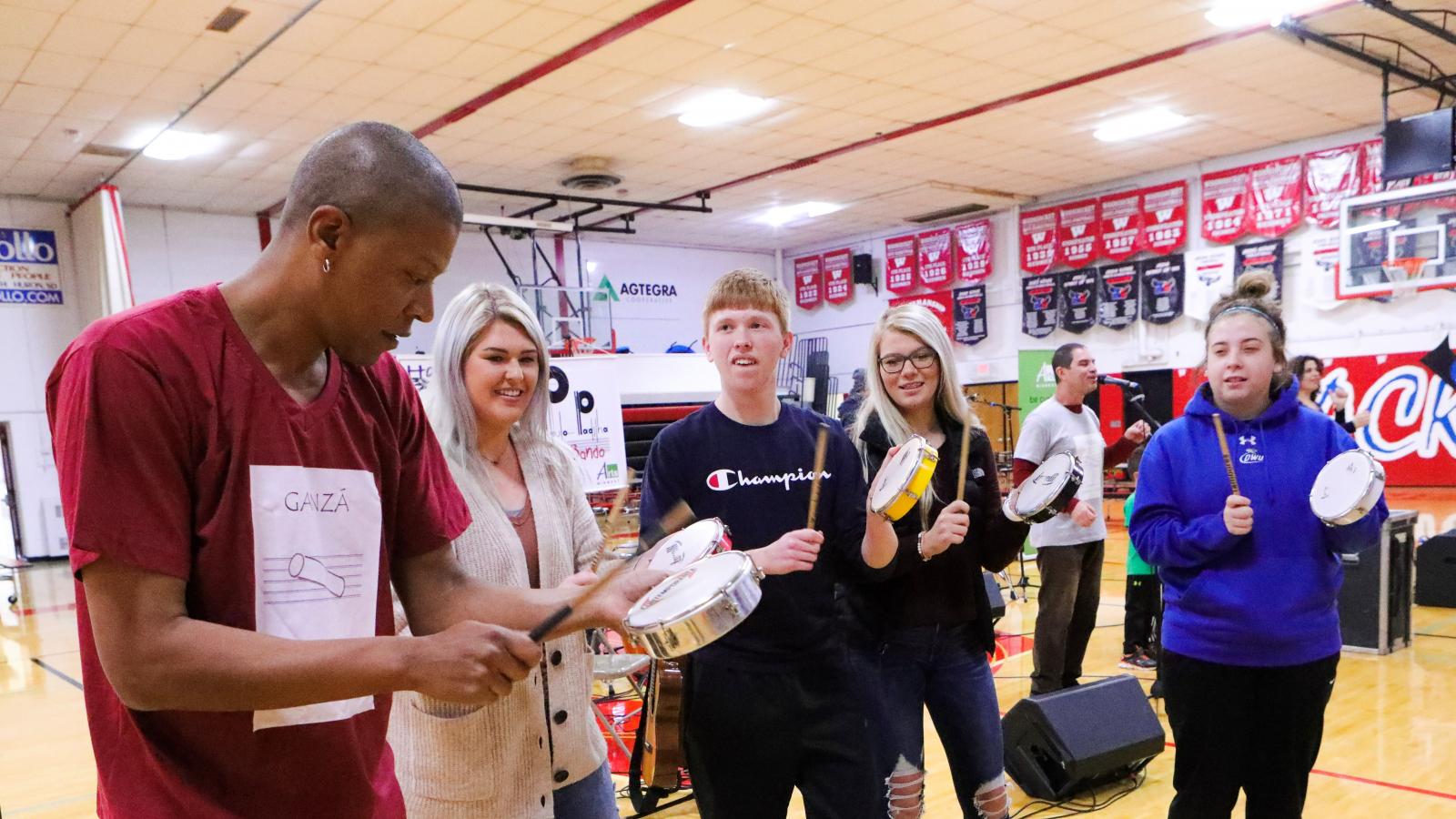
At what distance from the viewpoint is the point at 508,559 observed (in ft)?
7.02

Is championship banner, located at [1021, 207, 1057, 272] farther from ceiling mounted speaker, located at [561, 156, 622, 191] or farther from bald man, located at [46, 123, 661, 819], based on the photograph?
bald man, located at [46, 123, 661, 819]

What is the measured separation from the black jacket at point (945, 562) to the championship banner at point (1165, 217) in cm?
1249

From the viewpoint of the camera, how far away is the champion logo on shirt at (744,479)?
98.0 inches

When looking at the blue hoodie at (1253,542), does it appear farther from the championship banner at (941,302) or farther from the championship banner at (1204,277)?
the championship banner at (941,302)

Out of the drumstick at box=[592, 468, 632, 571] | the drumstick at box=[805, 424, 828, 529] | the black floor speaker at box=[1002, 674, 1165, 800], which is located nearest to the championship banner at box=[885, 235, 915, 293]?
the black floor speaker at box=[1002, 674, 1165, 800]

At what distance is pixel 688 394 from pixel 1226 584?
9.01m

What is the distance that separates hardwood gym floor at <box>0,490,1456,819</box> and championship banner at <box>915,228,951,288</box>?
9.92 meters

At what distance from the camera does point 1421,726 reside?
4.82m

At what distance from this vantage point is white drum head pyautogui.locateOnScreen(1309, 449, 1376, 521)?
8.50ft

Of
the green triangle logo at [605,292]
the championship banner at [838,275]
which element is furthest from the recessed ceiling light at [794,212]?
the green triangle logo at [605,292]

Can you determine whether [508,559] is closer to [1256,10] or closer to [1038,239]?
[1256,10]

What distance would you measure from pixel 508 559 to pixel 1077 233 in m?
14.8

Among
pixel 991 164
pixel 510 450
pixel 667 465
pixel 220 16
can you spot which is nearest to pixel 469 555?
pixel 510 450

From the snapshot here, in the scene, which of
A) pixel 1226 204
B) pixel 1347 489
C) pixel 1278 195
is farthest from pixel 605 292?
pixel 1347 489
